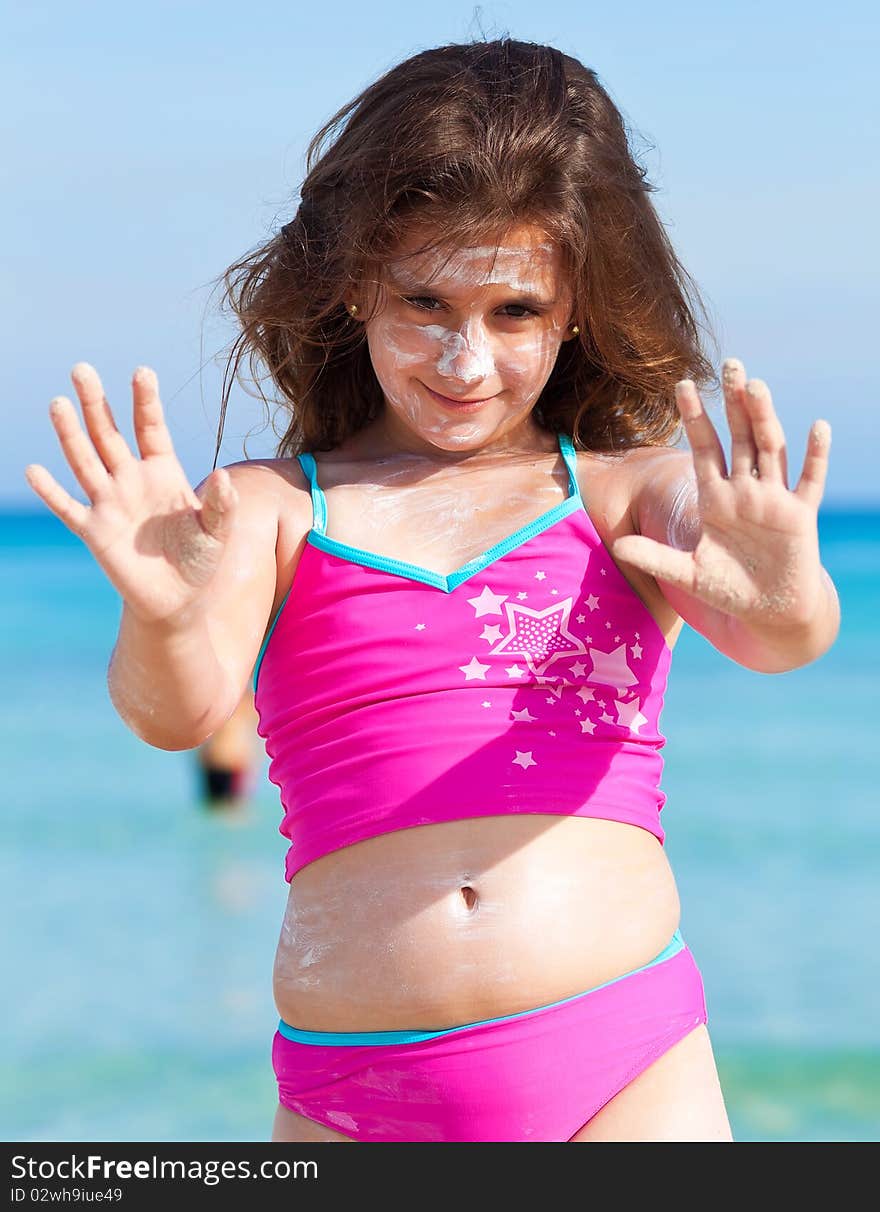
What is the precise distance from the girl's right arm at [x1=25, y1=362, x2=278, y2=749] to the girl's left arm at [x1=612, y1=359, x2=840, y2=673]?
63cm

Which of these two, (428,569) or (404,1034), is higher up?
(428,569)

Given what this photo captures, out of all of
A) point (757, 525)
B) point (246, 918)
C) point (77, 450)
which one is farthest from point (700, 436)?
point (246, 918)

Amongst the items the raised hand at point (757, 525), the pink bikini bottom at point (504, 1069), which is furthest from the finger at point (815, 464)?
the pink bikini bottom at point (504, 1069)

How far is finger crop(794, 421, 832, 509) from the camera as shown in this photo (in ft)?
7.86

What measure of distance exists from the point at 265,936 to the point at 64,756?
5920 mm

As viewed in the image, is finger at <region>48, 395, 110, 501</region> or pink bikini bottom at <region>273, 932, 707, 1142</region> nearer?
finger at <region>48, 395, 110, 501</region>

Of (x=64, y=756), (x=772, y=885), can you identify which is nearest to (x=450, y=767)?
(x=772, y=885)

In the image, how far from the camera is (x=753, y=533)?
241cm

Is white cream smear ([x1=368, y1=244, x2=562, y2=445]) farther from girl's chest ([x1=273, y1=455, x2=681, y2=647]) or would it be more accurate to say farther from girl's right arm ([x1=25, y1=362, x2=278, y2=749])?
girl's right arm ([x1=25, y1=362, x2=278, y2=749])

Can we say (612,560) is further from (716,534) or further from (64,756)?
(64,756)

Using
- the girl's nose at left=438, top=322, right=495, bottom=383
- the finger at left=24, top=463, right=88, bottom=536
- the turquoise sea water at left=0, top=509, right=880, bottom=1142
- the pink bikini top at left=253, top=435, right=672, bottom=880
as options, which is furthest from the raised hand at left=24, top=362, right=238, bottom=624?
the turquoise sea water at left=0, top=509, right=880, bottom=1142

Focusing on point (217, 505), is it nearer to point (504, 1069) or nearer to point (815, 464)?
point (815, 464)

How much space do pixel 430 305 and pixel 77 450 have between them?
2.34 ft
